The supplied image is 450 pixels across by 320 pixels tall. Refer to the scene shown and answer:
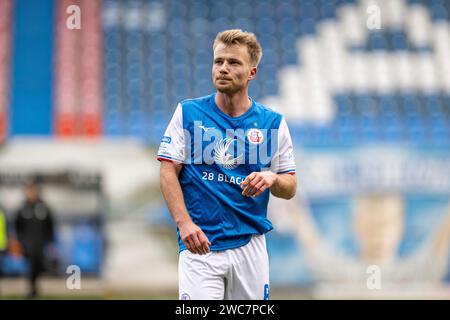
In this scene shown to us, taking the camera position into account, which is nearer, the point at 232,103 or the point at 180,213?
the point at 180,213

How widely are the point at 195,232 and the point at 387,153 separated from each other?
9.30 metres

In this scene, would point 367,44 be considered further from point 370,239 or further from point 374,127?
point 370,239

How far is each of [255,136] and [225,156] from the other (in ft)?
0.70

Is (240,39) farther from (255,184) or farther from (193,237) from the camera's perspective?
(193,237)

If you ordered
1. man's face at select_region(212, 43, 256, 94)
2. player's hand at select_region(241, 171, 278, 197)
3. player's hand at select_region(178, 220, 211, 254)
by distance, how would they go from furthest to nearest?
man's face at select_region(212, 43, 256, 94) < player's hand at select_region(178, 220, 211, 254) < player's hand at select_region(241, 171, 278, 197)

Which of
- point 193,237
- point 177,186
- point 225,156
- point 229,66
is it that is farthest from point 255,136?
point 193,237

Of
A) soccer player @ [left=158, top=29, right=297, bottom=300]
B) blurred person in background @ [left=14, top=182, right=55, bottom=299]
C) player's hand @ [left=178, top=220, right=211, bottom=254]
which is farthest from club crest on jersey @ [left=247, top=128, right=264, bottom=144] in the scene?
blurred person in background @ [left=14, top=182, right=55, bottom=299]

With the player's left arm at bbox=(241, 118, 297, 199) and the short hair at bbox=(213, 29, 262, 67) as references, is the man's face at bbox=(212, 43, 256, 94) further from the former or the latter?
the player's left arm at bbox=(241, 118, 297, 199)

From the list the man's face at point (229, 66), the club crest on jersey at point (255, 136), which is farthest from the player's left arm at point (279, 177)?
the man's face at point (229, 66)

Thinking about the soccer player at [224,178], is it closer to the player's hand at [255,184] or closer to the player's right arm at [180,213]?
the player's right arm at [180,213]

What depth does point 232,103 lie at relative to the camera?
163 inches

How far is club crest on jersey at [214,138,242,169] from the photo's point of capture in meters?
4.08

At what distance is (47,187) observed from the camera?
1263 cm

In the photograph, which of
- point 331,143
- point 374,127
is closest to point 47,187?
point 331,143
